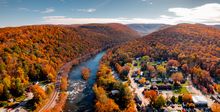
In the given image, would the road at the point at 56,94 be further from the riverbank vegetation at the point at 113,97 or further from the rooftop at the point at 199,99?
the rooftop at the point at 199,99

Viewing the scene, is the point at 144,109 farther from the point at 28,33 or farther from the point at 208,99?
the point at 28,33

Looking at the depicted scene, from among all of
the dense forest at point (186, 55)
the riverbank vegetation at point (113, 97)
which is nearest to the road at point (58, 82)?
the riverbank vegetation at point (113, 97)

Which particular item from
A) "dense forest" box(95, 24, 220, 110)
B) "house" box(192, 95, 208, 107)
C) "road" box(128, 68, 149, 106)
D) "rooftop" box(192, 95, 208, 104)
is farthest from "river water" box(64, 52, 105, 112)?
"rooftop" box(192, 95, 208, 104)

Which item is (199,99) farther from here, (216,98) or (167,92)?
(167,92)

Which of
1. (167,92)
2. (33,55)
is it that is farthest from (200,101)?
(33,55)

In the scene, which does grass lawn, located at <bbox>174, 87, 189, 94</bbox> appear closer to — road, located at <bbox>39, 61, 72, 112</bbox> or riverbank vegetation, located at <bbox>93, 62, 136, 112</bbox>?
riverbank vegetation, located at <bbox>93, 62, 136, 112</bbox>

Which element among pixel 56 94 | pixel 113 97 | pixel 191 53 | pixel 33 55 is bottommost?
pixel 56 94
